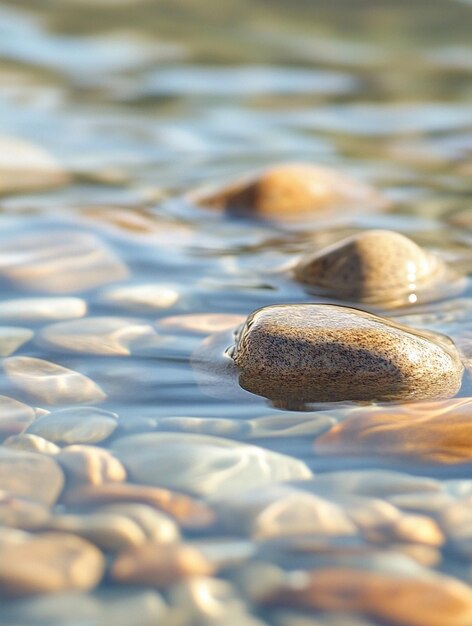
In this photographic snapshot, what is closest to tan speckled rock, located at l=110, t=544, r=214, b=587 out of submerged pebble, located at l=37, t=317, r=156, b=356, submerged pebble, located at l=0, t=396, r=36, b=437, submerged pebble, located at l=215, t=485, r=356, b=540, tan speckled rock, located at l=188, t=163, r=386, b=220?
submerged pebble, located at l=215, t=485, r=356, b=540

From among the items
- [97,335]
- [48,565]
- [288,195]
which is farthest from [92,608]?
[288,195]

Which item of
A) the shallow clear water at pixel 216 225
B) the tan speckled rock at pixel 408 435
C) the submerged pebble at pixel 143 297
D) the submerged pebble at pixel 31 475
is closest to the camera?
the shallow clear water at pixel 216 225

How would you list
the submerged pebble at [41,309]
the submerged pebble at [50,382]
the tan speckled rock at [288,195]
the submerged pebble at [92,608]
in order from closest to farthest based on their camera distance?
1. the submerged pebble at [92,608]
2. the submerged pebble at [50,382]
3. the submerged pebble at [41,309]
4. the tan speckled rock at [288,195]

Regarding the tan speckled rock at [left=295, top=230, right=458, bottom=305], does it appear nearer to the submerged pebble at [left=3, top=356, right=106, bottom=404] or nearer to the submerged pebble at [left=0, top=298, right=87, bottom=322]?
the submerged pebble at [left=0, top=298, right=87, bottom=322]

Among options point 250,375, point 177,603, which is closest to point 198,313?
point 250,375

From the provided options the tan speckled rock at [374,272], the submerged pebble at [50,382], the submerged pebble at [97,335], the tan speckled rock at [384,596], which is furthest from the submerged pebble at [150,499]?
the tan speckled rock at [374,272]

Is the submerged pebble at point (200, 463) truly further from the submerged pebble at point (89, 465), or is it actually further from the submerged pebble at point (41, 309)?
the submerged pebble at point (41, 309)

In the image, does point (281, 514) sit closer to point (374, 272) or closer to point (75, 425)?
point (75, 425)

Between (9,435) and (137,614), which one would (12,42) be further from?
(137,614)
